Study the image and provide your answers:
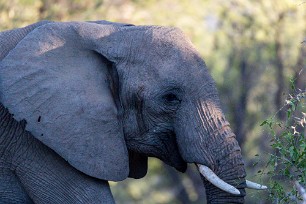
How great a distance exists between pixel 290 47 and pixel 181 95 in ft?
21.8

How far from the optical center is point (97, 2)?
12.3 m

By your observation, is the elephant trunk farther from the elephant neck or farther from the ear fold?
the ear fold

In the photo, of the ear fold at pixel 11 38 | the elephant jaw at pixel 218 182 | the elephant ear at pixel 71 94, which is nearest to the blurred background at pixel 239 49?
the ear fold at pixel 11 38

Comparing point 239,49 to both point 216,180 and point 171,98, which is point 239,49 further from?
point 216,180

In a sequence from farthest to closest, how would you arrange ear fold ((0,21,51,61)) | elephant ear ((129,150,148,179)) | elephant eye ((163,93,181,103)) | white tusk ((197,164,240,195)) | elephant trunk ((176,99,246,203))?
elephant ear ((129,150,148,179))
ear fold ((0,21,51,61))
elephant eye ((163,93,181,103))
elephant trunk ((176,99,246,203))
white tusk ((197,164,240,195))

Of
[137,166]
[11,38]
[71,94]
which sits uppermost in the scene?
[11,38]

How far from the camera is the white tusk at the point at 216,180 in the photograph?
18.6 ft

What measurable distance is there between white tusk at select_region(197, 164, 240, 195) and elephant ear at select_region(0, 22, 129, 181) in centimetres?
45

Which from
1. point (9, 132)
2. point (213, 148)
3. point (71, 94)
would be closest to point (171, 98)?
point (213, 148)

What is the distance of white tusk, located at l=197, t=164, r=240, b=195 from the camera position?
5.68 metres

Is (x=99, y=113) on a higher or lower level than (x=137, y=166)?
higher

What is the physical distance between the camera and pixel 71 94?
234 inches

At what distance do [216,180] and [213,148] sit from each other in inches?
7.6

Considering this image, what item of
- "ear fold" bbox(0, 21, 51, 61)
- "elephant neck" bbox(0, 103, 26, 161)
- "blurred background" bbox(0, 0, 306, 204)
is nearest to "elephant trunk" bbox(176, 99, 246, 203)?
"elephant neck" bbox(0, 103, 26, 161)
